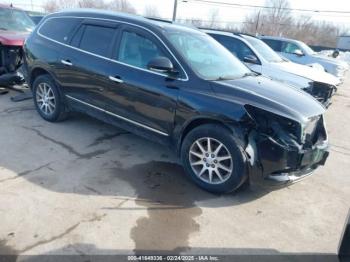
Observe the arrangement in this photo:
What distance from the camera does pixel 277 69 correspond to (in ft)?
27.6

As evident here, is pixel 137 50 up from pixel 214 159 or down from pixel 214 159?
up

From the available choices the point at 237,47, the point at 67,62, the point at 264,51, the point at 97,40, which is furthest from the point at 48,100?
the point at 264,51

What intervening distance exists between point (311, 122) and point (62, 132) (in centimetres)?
380

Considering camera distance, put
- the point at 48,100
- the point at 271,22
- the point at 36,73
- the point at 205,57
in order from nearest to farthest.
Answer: the point at 205,57
the point at 48,100
the point at 36,73
the point at 271,22

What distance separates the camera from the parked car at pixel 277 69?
8.25 metres

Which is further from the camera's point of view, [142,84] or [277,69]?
[277,69]

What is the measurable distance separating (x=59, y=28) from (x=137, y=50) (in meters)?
1.86

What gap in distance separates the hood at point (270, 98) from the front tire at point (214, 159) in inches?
17.1

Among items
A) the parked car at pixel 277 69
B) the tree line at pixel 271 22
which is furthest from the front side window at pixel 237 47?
the tree line at pixel 271 22

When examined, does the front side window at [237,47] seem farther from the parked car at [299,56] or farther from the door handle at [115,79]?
the parked car at [299,56]

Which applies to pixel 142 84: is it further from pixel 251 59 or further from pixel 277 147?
pixel 251 59

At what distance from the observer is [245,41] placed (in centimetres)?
878

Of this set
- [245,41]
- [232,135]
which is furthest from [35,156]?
[245,41]

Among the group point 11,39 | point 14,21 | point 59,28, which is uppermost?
point 59,28
